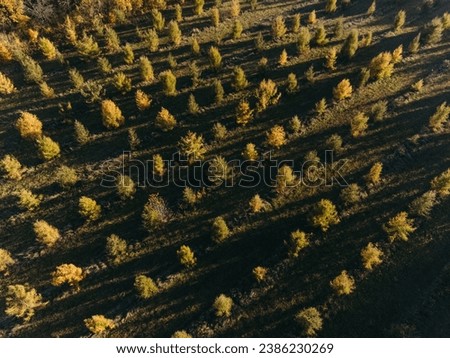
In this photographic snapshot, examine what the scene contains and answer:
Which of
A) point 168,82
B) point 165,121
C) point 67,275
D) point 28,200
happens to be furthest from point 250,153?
point 28,200

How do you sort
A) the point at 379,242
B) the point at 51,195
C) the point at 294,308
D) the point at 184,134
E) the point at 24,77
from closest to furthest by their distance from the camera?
the point at 294,308 → the point at 379,242 → the point at 51,195 → the point at 184,134 → the point at 24,77

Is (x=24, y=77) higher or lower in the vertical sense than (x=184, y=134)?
higher

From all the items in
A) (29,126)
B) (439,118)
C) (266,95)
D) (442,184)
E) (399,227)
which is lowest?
(399,227)

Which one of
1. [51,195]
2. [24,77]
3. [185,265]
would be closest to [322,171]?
[185,265]

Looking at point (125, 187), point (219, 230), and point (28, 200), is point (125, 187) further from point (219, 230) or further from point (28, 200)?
point (219, 230)

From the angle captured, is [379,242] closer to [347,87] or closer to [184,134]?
[347,87]

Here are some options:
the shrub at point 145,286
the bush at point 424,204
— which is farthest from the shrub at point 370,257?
the shrub at point 145,286
